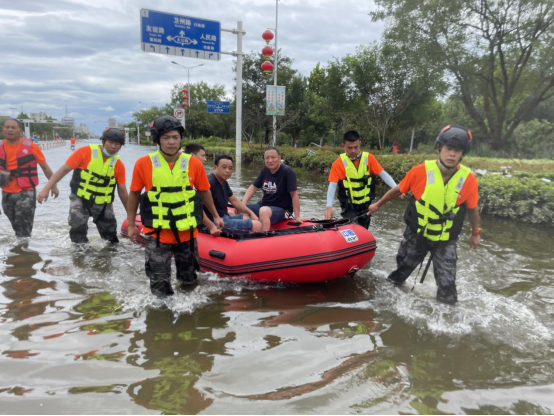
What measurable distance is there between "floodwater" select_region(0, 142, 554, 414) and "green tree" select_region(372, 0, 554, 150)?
14717 millimetres

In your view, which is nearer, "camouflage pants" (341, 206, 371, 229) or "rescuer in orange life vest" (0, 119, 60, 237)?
"camouflage pants" (341, 206, 371, 229)

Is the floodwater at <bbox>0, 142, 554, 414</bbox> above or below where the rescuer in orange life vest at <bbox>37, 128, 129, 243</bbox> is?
below

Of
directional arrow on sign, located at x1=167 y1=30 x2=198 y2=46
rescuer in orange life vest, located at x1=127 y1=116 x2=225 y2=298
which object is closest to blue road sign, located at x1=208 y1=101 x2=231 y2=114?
directional arrow on sign, located at x1=167 y1=30 x2=198 y2=46

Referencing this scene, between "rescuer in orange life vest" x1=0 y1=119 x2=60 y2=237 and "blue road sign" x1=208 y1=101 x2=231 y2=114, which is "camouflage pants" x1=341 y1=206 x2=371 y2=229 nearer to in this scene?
"rescuer in orange life vest" x1=0 y1=119 x2=60 y2=237

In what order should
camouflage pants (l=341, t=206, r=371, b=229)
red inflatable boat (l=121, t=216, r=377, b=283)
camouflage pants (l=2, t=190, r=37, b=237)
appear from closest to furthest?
red inflatable boat (l=121, t=216, r=377, b=283) < camouflage pants (l=341, t=206, r=371, b=229) < camouflage pants (l=2, t=190, r=37, b=237)

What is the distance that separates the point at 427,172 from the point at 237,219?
250 centimetres

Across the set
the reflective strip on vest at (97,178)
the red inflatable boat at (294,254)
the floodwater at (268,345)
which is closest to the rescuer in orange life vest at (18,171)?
the reflective strip on vest at (97,178)

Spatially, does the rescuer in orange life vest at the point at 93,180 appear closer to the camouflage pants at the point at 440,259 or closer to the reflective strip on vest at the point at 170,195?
the reflective strip on vest at the point at 170,195

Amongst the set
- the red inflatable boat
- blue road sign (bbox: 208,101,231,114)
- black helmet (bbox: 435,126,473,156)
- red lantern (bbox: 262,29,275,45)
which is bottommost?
the red inflatable boat

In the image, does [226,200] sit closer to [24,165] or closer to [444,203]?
[444,203]

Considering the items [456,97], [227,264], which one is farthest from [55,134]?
[227,264]

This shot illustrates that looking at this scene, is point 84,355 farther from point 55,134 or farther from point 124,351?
point 55,134

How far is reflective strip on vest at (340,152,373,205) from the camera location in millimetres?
4672

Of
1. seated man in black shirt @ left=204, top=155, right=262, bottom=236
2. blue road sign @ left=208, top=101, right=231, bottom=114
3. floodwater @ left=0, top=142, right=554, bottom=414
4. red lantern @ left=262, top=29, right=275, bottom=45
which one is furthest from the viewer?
blue road sign @ left=208, top=101, right=231, bottom=114
